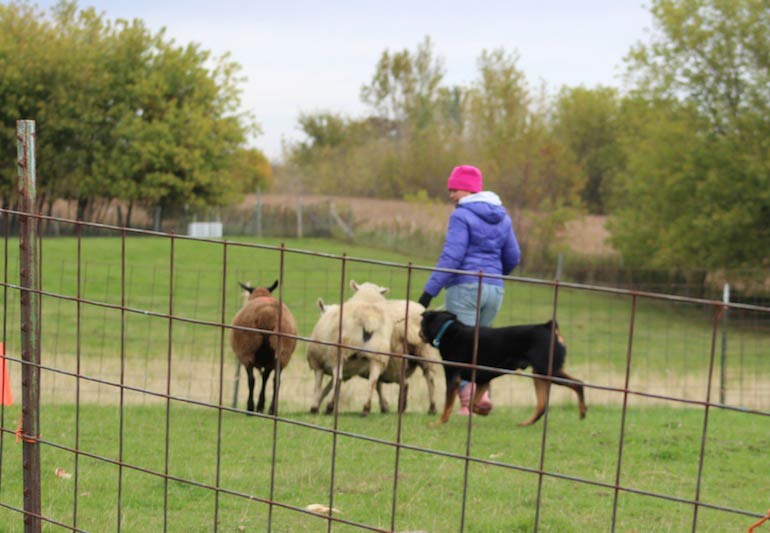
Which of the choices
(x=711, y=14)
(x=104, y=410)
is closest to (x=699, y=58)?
(x=711, y=14)

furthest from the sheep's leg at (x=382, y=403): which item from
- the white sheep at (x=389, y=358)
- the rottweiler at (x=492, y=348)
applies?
the rottweiler at (x=492, y=348)

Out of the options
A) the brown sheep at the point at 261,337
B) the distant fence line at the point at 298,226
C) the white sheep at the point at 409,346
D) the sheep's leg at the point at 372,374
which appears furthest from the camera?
the distant fence line at the point at 298,226

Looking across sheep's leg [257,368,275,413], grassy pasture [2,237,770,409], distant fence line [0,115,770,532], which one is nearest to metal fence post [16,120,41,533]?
distant fence line [0,115,770,532]

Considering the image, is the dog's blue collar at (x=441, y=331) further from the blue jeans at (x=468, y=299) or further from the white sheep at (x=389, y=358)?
the white sheep at (x=389, y=358)

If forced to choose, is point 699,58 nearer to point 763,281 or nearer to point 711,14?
point 711,14

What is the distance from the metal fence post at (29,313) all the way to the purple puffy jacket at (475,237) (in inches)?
181

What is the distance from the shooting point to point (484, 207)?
353 inches

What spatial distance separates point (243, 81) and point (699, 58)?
91.7 ft

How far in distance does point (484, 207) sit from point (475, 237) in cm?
28

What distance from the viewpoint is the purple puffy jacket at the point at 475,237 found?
887cm

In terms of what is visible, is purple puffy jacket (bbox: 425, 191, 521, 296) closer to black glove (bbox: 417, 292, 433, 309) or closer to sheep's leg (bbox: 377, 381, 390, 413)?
black glove (bbox: 417, 292, 433, 309)

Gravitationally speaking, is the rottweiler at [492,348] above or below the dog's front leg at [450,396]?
above

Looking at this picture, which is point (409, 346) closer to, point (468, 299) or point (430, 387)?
point (430, 387)

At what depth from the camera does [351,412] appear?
10227 mm
